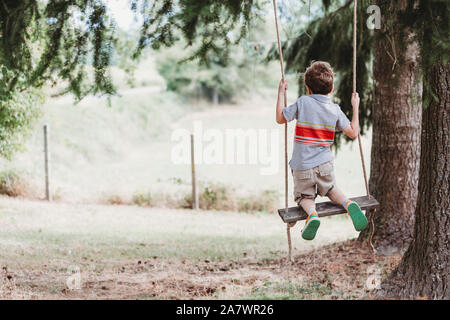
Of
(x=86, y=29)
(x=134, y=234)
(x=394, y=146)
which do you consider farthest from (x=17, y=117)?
(x=394, y=146)

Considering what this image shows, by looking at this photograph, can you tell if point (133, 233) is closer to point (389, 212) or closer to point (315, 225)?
point (389, 212)

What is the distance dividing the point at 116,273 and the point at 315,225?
2.63 metres

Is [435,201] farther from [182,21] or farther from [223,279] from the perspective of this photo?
[182,21]

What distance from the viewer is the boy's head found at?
354 centimetres

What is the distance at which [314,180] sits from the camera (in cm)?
359

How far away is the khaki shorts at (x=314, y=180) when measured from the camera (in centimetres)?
359

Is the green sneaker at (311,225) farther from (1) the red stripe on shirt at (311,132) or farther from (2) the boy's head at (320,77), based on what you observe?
(2) the boy's head at (320,77)

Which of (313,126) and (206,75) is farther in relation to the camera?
(206,75)

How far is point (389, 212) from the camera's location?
516 centimetres

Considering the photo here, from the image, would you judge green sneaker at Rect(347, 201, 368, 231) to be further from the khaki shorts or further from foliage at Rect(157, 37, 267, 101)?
foliage at Rect(157, 37, 267, 101)

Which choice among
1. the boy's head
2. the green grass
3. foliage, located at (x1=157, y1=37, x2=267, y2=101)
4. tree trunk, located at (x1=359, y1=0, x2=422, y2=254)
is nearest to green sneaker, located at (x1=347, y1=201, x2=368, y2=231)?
the boy's head

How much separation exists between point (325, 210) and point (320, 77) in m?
0.93

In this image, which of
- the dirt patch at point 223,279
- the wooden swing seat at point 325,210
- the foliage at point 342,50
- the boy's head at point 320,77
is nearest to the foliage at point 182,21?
the boy's head at point 320,77
